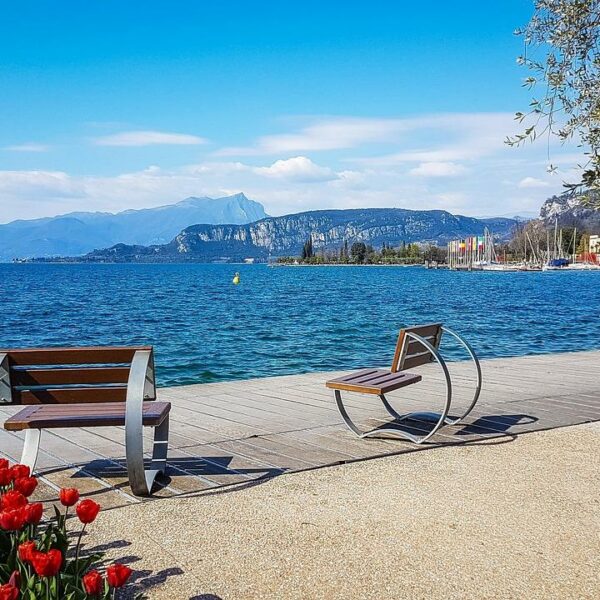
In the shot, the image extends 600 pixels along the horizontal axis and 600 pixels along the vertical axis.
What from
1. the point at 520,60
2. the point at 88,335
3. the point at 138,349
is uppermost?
the point at 520,60

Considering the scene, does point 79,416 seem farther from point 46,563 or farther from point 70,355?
point 46,563

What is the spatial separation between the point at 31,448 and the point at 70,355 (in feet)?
2.56

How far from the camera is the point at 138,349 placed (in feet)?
16.8

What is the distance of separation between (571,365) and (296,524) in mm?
7933

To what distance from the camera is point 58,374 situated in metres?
5.30

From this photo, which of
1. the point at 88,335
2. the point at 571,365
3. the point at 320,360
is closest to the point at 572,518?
the point at 571,365

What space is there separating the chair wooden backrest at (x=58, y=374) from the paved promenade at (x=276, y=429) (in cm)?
59

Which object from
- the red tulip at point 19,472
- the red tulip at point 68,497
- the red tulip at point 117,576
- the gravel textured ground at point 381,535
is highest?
the red tulip at point 19,472

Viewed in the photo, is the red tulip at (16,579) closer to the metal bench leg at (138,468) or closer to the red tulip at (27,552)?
the red tulip at (27,552)

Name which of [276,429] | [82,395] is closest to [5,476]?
[82,395]

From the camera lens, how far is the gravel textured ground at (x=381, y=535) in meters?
3.73

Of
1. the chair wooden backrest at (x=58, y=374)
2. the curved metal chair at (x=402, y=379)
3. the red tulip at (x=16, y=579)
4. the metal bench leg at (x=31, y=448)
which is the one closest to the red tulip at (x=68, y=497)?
the red tulip at (x=16, y=579)

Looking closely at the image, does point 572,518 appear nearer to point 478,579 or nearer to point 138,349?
point 478,579

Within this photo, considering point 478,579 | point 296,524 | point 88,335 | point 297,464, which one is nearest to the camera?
point 478,579
